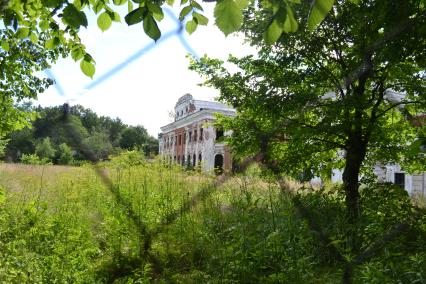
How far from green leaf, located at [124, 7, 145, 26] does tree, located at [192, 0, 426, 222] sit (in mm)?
4135

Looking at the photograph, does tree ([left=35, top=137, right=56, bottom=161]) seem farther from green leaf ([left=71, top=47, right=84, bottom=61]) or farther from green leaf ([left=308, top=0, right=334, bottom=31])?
green leaf ([left=308, top=0, right=334, bottom=31])

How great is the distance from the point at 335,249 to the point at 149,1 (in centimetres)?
341

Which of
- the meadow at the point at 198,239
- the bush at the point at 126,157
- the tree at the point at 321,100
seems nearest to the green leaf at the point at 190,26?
the meadow at the point at 198,239

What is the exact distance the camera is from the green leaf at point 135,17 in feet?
2.90

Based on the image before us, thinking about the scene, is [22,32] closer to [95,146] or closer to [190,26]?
[190,26]

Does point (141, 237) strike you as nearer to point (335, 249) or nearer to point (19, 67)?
point (335, 249)

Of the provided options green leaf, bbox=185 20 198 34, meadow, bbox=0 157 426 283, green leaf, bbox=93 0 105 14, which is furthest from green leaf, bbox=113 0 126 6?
meadow, bbox=0 157 426 283

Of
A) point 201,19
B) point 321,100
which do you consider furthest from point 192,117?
point 201,19

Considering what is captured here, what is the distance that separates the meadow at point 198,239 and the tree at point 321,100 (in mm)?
614

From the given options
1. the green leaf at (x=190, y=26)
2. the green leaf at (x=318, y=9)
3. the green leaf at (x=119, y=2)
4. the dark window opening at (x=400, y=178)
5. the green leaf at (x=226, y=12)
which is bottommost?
the dark window opening at (x=400, y=178)

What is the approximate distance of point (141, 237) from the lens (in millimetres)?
3959

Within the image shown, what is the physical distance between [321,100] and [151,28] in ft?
17.0

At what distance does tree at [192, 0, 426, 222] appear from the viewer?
17.6ft

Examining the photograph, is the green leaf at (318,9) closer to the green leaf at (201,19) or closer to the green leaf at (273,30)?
the green leaf at (273,30)
